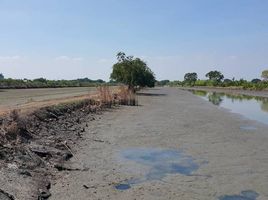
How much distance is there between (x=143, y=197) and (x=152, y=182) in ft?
5.09

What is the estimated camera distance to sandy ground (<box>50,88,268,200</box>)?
1070cm

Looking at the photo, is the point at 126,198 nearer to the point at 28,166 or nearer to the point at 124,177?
the point at 124,177

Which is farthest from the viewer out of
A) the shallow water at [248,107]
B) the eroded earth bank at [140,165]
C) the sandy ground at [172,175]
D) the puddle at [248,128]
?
the shallow water at [248,107]

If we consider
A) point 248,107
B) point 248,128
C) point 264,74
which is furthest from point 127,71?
point 264,74

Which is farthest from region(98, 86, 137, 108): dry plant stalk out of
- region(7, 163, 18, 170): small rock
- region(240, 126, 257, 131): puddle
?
region(7, 163, 18, 170): small rock

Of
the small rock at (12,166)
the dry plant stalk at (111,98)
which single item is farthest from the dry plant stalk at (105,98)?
the small rock at (12,166)

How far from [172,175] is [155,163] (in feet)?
6.01

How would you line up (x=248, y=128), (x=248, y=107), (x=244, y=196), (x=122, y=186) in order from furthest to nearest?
(x=248, y=107) < (x=248, y=128) < (x=122, y=186) < (x=244, y=196)

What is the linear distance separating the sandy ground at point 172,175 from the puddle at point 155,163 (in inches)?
6.5

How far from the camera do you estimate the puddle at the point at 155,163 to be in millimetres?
12805

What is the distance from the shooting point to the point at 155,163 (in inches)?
567

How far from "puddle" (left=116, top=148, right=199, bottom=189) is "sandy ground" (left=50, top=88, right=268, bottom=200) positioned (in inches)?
6.5

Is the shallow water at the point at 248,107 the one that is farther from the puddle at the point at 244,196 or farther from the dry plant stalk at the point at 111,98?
the puddle at the point at 244,196

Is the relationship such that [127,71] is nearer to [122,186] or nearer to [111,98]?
[111,98]
